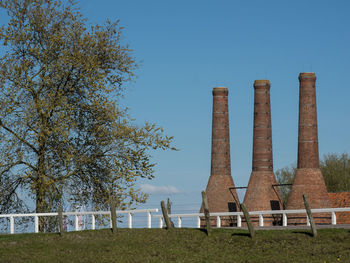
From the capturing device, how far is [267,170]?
2272 inches

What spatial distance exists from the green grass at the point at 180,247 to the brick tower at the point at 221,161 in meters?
31.5

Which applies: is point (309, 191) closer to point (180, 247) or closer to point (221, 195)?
point (221, 195)

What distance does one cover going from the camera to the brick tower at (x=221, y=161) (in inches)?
2363

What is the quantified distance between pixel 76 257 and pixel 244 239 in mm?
6669

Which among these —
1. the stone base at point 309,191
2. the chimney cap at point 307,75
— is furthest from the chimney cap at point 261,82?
the stone base at point 309,191

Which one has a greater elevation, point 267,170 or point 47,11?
point 47,11

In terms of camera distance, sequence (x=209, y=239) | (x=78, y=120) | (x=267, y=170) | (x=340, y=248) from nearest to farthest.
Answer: (x=340, y=248), (x=209, y=239), (x=78, y=120), (x=267, y=170)

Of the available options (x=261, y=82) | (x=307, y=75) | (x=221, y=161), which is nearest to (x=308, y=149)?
(x=307, y=75)

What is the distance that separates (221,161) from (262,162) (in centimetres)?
469

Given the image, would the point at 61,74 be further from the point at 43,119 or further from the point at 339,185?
the point at 339,185

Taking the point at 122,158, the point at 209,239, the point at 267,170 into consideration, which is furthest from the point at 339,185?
the point at 209,239

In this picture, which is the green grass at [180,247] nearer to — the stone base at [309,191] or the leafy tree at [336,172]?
the stone base at [309,191]

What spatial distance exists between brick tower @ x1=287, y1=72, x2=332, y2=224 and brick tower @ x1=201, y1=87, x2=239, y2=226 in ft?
24.4

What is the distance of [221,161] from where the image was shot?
2397 inches
